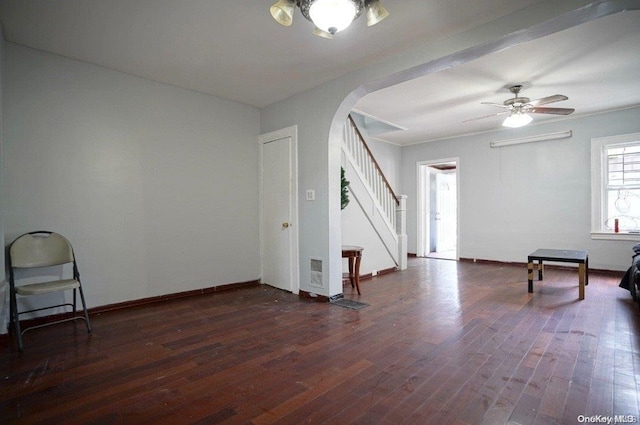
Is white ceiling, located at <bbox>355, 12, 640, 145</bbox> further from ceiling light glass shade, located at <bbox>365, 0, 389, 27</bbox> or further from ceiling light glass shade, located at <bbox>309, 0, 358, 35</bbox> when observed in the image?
ceiling light glass shade, located at <bbox>309, 0, 358, 35</bbox>

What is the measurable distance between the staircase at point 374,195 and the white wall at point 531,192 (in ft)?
6.13

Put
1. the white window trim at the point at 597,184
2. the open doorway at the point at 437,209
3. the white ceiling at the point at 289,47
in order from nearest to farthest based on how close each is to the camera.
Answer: the white ceiling at the point at 289,47 → the white window trim at the point at 597,184 → the open doorway at the point at 437,209

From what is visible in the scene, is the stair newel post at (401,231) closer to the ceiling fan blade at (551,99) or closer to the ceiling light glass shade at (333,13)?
the ceiling fan blade at (551,99)

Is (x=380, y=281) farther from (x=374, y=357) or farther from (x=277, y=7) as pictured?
(x=277, y=7)

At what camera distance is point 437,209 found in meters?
8.18

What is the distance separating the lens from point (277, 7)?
2072mm

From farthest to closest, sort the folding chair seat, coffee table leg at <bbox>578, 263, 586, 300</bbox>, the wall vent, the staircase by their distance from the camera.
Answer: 1. the staircase
2. the wall vent
3. coffee table leg at <bbox>578, 263, 586, 300</bbox>
4. the folding chair seat

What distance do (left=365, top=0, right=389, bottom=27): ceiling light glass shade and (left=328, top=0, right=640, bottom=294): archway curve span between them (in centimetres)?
105

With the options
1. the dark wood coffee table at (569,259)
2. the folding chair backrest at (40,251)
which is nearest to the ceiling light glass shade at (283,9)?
the folding chair backrest at (40,251)

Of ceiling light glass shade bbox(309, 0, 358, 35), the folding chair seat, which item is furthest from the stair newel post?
the folding chair seat

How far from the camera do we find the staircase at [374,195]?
5020 mm

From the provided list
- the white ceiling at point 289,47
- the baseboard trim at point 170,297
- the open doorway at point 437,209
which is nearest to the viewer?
the white ceiling at point 289,47

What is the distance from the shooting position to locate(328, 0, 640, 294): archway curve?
2.20 metres

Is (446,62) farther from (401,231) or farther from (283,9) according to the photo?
(401,231)
